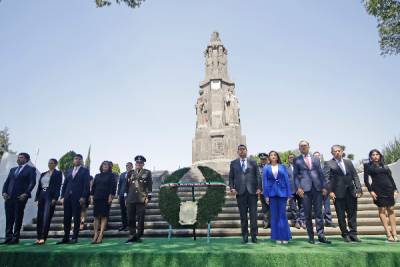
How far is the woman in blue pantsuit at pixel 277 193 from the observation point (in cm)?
554

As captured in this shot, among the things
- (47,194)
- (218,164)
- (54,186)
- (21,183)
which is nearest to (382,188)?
(54,186)

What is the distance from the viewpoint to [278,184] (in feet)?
19.1

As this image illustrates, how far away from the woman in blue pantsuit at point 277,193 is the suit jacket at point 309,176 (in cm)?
36

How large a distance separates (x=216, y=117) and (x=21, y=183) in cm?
1544


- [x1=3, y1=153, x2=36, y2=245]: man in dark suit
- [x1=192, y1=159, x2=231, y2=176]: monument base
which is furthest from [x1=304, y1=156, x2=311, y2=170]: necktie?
[x1=192, y1=159, x2=231, y2=176]: monument base

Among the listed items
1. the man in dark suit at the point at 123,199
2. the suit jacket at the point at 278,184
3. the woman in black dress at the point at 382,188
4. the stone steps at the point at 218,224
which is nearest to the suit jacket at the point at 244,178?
the suit jacket at the point at 278,184

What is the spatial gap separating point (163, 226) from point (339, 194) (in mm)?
5025

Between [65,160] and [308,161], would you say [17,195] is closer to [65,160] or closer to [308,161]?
[308,161]

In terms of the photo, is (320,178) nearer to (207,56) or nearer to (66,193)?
(66,193)

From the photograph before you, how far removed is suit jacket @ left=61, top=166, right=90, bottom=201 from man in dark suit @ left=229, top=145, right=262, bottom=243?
11.9 ft

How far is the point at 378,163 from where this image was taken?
602cm

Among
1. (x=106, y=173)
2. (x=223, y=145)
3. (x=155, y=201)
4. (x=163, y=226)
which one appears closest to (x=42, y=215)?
(x=106, y=173)

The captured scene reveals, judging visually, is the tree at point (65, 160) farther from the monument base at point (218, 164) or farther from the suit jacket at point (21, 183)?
the suit jacket at point (21, 183)

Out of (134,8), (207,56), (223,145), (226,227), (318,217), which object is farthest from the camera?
(207,56)
